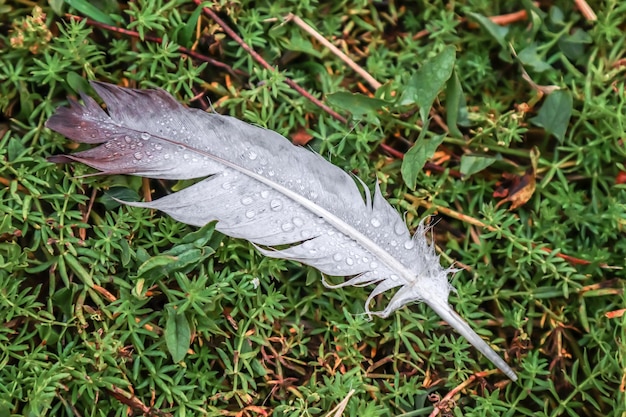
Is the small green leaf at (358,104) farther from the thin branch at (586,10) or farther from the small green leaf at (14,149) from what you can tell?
the small green leaf at (14,149)

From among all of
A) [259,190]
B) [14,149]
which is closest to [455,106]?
[259,190]

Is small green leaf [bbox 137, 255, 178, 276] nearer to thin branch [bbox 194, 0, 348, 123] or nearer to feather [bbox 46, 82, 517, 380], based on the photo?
feather [bbox 46, 82, 517, 380]

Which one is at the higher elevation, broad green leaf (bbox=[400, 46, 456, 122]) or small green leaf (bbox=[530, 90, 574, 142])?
broad green leaf (bbox=[400, 46, 456, 122])

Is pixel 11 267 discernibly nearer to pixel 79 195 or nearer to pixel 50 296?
pixel 50 296

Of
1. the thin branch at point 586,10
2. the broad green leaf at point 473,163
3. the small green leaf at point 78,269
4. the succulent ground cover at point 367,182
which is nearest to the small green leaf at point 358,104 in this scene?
the succulent ground cover at point 367,182

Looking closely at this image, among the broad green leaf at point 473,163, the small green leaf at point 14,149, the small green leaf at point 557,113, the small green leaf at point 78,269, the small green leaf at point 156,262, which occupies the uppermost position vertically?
the small green leaf at point 14,149

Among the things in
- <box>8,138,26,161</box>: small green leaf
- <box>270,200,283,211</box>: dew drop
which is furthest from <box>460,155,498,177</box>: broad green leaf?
<box>8,138,26,161</box>: small green leaf
